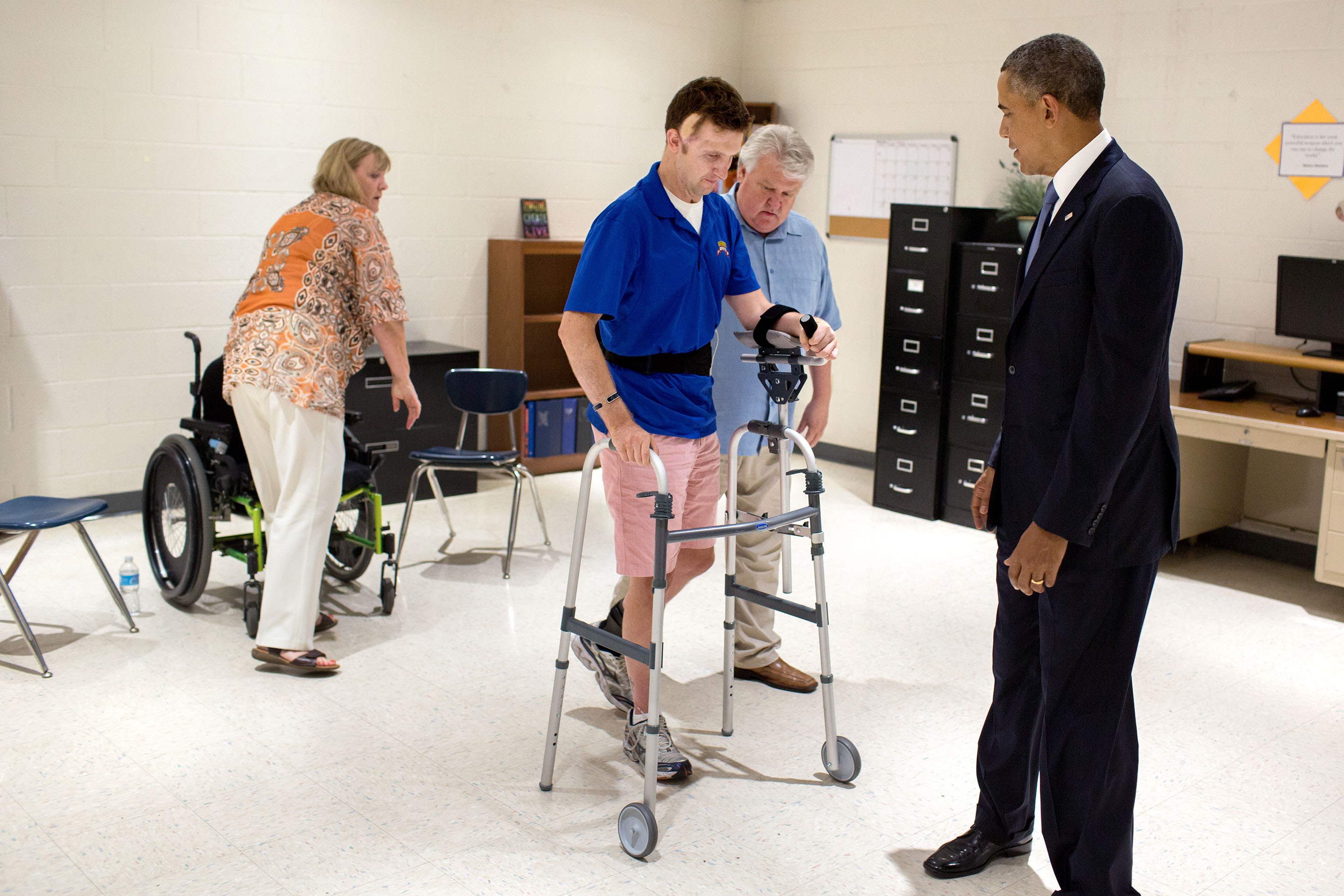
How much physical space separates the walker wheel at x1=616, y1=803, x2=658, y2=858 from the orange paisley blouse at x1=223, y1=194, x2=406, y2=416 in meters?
1.55

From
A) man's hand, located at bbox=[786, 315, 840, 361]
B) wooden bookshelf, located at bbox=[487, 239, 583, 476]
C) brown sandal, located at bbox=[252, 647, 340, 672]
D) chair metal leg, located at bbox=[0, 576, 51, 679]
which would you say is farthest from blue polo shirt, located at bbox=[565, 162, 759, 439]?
wooden bookshelf, located at bbox=[487, 239, 583, 476]

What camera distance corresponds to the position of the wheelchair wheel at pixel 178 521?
11.9ft

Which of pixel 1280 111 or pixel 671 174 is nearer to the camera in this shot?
pixel 671 174

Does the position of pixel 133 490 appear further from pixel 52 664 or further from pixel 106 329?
pixel 52 664

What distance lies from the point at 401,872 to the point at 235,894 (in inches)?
12.7

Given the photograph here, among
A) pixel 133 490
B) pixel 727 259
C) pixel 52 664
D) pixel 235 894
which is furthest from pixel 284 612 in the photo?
pixel 133 490

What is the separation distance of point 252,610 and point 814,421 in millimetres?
1867

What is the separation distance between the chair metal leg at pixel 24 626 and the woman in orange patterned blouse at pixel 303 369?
0.60 metres

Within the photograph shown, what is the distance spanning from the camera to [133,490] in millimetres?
4965

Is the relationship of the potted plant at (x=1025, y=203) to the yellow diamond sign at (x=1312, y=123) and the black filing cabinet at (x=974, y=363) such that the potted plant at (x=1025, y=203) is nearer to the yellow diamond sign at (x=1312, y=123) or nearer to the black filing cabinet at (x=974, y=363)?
the black filing cabinet at (x=974, y=363)

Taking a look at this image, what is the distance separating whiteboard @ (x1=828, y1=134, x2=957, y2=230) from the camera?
5.95 metres

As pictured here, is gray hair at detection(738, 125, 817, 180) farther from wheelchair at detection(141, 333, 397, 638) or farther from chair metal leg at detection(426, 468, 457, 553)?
chair metal leg at detection(426, 468, 457, 553)

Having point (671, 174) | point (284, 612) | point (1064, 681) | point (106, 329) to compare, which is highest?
point (671, 174)

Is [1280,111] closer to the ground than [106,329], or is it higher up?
higher up
